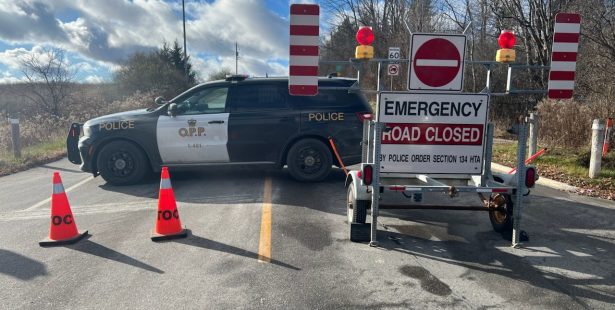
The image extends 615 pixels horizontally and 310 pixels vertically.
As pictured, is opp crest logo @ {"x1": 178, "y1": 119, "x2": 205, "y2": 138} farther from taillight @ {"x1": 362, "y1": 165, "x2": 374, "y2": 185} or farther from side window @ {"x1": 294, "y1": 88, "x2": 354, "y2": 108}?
taillight @ {"x1": 362, "y1": 165, "x2": 374, "y2": 185}

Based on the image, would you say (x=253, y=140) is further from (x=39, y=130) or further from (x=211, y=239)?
(x=39, y=130)

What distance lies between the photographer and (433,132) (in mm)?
4680

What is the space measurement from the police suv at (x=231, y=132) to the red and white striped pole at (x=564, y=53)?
132 inches

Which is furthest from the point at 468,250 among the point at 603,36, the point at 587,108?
the point at 603,36

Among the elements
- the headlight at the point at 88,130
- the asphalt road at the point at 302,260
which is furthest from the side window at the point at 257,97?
the headlight at the point at 88,130

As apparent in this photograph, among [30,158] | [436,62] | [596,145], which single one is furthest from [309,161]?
[30,158]

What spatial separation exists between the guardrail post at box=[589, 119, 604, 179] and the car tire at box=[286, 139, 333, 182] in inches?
183

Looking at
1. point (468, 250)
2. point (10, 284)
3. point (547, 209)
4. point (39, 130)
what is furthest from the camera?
point (39, 130)

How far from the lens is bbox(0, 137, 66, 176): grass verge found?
10.1 m

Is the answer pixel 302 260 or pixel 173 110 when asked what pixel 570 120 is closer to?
pixel 302 260

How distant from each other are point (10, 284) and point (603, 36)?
11666 millimetres

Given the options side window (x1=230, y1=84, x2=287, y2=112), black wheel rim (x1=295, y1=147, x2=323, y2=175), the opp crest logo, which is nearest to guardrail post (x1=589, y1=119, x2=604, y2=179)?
black wheel rim (x1=295, y1=147, x2=323, y2=175)

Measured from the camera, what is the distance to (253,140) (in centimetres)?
743

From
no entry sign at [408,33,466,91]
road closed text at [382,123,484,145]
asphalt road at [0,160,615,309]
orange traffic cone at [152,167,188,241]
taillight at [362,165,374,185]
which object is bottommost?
asphalt road at [0,160,615,309]
